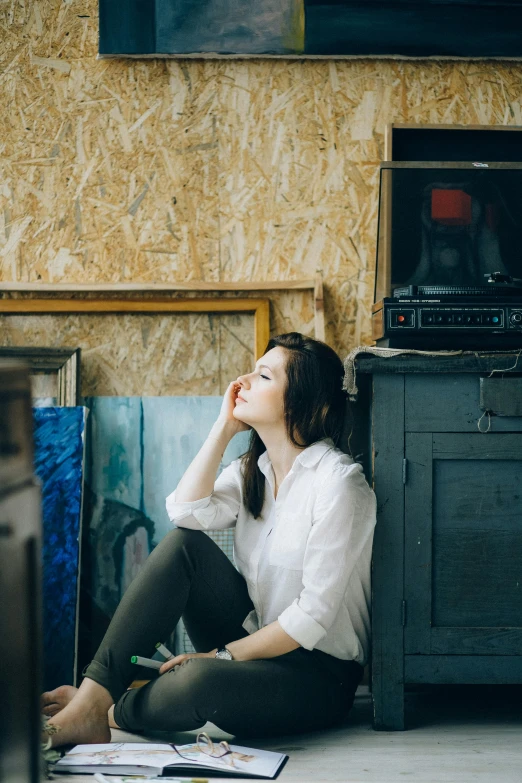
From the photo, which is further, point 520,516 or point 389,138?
point 389,138

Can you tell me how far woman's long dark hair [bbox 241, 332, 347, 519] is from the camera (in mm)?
1787

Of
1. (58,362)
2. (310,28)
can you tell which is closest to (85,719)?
(58,362)

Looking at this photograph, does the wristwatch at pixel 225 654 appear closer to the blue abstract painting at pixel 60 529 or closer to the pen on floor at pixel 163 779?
the pen on floor at pixel 163 779

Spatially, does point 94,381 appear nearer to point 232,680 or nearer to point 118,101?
point 118,101

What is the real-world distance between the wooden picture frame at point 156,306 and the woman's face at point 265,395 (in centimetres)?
41

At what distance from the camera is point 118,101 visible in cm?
225

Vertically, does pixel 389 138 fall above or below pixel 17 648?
above

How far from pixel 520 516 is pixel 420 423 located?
0.31 metres

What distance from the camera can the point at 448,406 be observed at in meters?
1.73

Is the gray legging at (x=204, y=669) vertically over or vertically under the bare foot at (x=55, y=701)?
over

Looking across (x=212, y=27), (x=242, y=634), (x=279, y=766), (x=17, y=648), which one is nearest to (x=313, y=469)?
(x=242, y=634)

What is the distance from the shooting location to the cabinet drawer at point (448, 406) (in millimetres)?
1728

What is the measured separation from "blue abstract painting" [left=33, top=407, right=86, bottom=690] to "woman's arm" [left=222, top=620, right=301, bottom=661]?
0.60 meters

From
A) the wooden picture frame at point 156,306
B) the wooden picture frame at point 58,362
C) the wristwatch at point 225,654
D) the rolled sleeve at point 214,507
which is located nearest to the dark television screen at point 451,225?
the wooden picture frame at point 156,306
